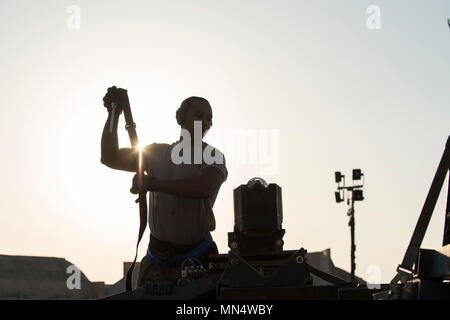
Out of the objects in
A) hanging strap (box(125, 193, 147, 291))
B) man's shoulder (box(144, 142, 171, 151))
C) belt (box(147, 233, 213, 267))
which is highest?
man's shoulder (box(144, 142, 171, 151))

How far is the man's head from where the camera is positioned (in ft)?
19.1

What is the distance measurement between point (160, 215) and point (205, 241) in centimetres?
33

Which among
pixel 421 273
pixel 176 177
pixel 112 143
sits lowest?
pixel 421 273

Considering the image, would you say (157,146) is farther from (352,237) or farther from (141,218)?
(352,237)

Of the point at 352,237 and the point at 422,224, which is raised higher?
the point at 352,237

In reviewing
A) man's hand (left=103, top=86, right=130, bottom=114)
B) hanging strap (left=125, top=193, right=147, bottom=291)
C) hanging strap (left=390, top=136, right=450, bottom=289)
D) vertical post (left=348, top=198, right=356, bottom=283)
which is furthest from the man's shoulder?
vertical post (left=348, top=198, right=356, bottom=283)

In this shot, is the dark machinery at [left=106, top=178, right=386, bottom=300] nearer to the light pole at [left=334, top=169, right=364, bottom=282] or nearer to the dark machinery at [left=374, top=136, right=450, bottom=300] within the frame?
the dark machinery at [left=374, top=136, right=450, bottom=300]

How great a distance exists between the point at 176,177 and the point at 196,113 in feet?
1.42

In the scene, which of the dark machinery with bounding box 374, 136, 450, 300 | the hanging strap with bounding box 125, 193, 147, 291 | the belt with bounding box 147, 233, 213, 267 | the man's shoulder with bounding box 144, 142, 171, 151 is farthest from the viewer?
the man's shoulder with bounding box 144, 142, 171, 151

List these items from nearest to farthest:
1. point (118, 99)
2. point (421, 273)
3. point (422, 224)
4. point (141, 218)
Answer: point (421, 273) < point (422, 224) < point (141, 218) < point (118, 99)

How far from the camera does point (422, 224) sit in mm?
4527

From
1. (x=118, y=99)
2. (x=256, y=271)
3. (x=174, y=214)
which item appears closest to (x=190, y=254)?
(x=174, y=214)

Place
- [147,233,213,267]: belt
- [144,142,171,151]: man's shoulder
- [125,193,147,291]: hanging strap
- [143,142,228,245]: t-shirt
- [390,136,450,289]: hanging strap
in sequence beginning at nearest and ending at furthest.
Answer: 1. [390,136,450,289]: hanging strap
2. [125,193,147,291]: hanging strap
3. [147,233,213,267]: belt
4. [143,142,228,245]: t-shirt
5. [144,142,171,151]: man's shoulder
